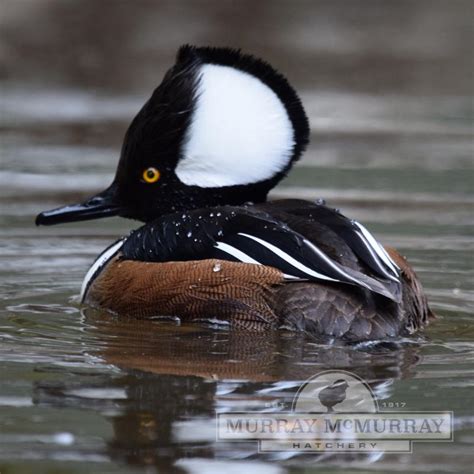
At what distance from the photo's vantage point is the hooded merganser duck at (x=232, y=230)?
21.9 feet

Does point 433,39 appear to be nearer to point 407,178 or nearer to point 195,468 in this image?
point 407,178

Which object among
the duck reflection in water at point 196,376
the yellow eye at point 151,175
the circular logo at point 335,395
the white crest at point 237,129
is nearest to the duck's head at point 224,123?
the white crest at point 237,129

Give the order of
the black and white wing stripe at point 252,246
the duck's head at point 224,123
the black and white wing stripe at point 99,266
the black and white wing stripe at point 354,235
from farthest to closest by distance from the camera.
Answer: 1. the black and white wing stripe at point 99,266
2. the duck's head at point 224,123
3. the black and white wing stripe at point 354,235
4. the black and white wing stripe at point 252,246

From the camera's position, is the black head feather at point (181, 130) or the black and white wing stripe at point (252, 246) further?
the black head feather at point (181, 130)

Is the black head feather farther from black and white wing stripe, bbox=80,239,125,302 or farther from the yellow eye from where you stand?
black and white wing stripe, bbox=80,239,125,302

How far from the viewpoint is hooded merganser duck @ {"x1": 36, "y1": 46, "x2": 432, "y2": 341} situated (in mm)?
6672

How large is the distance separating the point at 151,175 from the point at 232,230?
986 mm

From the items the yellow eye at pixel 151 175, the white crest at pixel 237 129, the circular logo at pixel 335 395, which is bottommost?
the circular logo at pixel 335 395

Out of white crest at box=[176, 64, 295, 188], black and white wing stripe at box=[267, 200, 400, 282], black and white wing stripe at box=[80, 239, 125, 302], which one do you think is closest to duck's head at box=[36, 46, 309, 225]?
white crest at box=[176, 64, 295, 188]

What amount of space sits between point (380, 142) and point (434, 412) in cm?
711

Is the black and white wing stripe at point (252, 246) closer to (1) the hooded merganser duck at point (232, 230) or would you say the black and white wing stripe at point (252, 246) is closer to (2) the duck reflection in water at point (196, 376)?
(1) the hooded merganser duck at point (232, 230)

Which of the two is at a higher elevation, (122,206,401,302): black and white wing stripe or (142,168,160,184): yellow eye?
(142,168,160,184): yellow eye

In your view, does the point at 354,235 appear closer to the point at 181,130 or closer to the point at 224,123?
the point at 224,123

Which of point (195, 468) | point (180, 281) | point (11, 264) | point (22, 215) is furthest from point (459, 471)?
point (22, 215)
